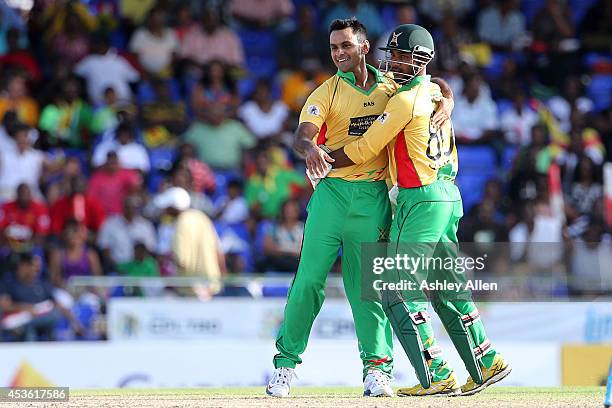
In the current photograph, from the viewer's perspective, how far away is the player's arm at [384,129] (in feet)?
27.9

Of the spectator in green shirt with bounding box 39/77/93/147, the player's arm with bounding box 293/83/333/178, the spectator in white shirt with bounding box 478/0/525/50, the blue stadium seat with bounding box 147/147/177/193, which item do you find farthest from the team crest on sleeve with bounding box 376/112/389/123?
the spectator in white shirt with bounding box 478/0/525/50

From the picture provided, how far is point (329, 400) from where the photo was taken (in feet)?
28.5

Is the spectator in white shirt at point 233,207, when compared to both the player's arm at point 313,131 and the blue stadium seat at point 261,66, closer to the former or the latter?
the blue stadium seat at point 261,66

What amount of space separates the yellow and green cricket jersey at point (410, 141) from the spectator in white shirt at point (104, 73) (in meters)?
9.40

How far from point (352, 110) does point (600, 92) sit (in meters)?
11.2

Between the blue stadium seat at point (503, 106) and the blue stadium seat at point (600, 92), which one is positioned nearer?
the blue stadium seat at point (503, 106)

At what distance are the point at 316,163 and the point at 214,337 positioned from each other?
5.59m

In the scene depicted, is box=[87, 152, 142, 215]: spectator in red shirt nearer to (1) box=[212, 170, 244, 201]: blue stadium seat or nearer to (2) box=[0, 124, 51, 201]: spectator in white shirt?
(2) box=[0, 124, 51, 201]: spectator in white shirt

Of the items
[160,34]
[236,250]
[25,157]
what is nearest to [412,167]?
[236,250]

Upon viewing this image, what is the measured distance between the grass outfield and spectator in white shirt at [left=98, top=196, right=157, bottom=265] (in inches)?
208

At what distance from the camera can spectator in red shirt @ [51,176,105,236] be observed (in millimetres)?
15664

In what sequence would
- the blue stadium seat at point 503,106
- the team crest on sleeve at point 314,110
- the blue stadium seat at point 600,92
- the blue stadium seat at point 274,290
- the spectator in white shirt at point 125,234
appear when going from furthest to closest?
the blue stadium seat at point 600,92
the blue stadium seat at point 503,106
the spectator in white shirt at point 125,234
the blue stadium seat at point 274,290
the team crest on sleeve at point 314,110

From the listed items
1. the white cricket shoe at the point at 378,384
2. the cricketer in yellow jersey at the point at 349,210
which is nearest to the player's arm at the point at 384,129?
the cricketer in yellow jersey at the point at 349,210

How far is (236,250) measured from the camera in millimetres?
15680
